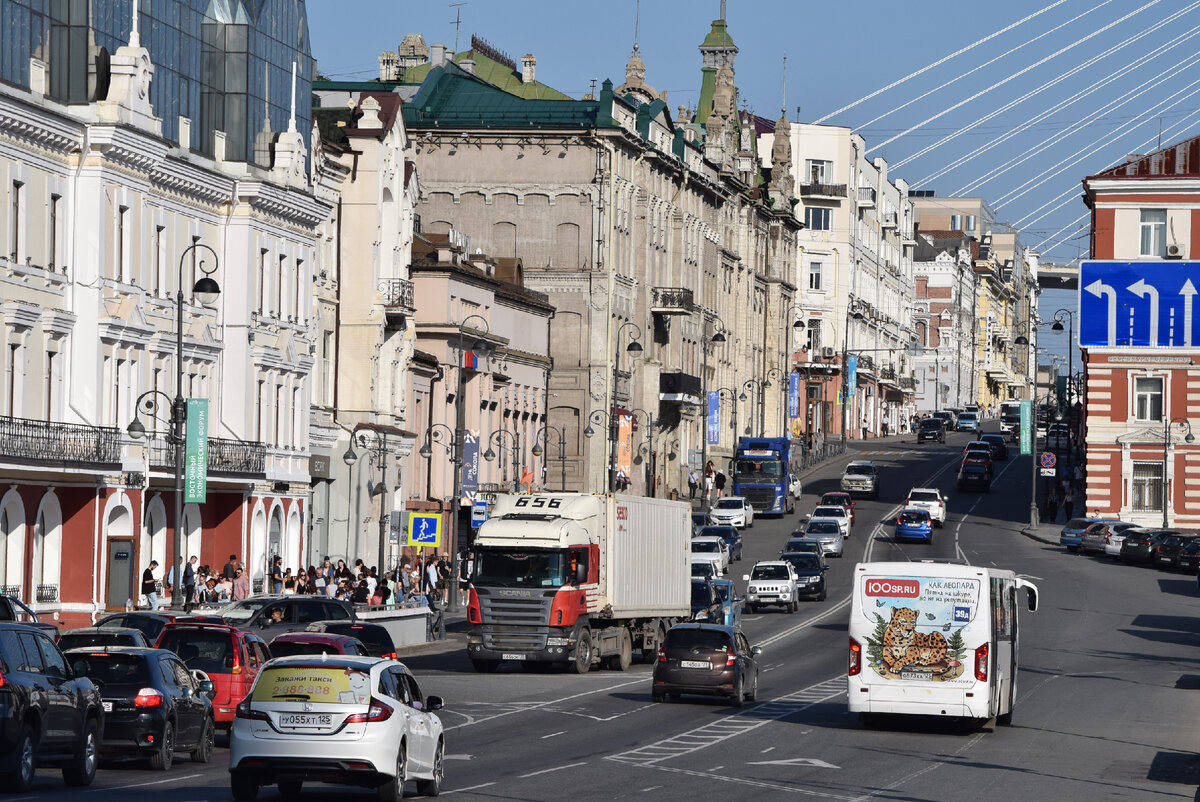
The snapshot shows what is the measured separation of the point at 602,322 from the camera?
10106 cm

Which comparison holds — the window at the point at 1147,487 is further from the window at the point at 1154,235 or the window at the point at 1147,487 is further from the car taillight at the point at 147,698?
the car taillight at the point at 147,698

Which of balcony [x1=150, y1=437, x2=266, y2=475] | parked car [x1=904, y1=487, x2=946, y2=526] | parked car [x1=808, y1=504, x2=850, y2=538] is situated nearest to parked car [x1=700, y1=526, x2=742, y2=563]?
parked car [x1=808, y1=504, x2=850, y2=538]

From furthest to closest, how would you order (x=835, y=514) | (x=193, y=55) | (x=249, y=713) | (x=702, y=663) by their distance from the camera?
(x=835, y=514) < (x=193, y=55) < (x=702, y=663) < (x=249, y=713)

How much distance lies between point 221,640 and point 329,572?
2952 centimetres

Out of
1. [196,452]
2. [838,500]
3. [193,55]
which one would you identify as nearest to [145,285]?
[196,452]

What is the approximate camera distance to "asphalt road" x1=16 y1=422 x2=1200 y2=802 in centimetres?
2553

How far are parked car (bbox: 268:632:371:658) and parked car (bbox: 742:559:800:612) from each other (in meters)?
35.2

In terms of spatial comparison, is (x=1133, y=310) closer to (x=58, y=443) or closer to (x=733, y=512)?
(x=733, y=512)

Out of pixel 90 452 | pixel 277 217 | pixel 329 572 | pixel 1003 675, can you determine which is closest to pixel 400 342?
pixel 277 217

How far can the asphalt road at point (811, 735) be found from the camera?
83.8 feet

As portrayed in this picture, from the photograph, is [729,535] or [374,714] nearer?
[374,714]

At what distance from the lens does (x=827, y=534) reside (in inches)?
3295

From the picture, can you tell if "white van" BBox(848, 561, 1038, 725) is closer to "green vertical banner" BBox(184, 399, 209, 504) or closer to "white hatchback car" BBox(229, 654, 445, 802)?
"white hatchback car" BBox(229, 654, 445, 802)

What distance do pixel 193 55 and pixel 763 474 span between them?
1792 inches
